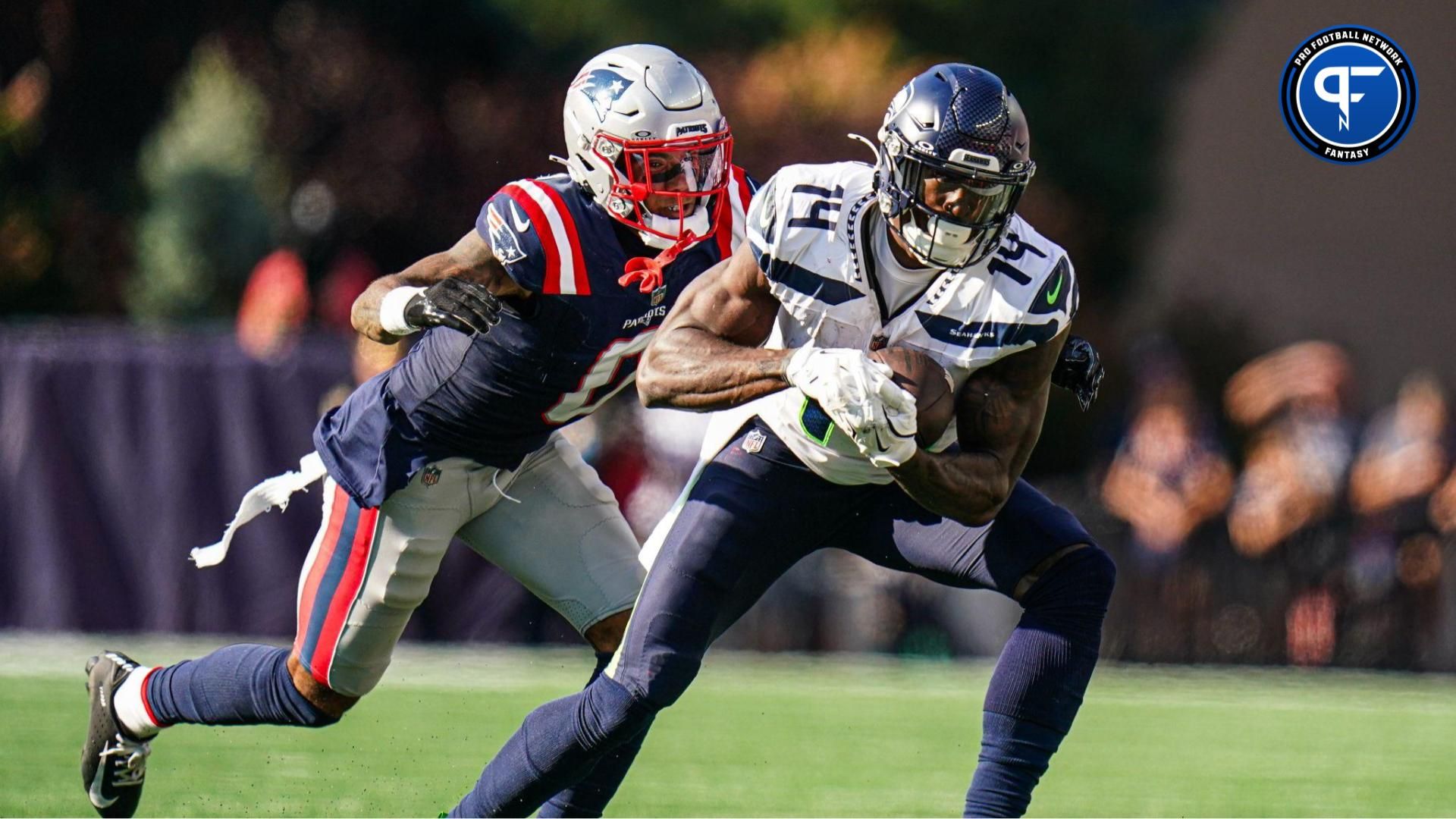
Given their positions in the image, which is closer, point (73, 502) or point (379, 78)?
point (73, 502)

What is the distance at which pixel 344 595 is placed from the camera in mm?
4738

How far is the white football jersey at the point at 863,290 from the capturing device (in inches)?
162

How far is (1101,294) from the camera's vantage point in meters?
15.6

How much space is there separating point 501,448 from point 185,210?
33.7 feet

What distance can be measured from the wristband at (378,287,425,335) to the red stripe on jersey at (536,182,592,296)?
0.35 meters

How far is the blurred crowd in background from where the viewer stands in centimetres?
900

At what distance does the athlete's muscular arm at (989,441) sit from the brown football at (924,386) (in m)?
0.06

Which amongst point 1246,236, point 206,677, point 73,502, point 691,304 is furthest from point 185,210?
point 691,304

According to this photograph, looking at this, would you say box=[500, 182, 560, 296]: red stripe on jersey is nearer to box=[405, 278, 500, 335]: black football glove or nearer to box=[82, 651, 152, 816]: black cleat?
box=[405, 278, 500, 335]: black football glove

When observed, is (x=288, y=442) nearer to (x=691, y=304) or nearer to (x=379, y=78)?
(x=691, y=304)

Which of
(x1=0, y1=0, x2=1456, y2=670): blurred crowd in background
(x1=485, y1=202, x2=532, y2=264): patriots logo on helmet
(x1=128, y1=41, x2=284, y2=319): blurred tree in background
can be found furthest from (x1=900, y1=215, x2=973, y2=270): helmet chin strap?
(x1=128, y1=41, x2=284, y2=319): blurred tree in background

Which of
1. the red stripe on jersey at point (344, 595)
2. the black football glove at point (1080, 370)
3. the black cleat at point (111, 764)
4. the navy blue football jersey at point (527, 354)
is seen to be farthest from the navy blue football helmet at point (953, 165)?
the black cleat at point (111, 764)

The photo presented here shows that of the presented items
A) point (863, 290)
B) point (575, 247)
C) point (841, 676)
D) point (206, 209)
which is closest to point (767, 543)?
point (863, 290)

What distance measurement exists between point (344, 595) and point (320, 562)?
117mm
